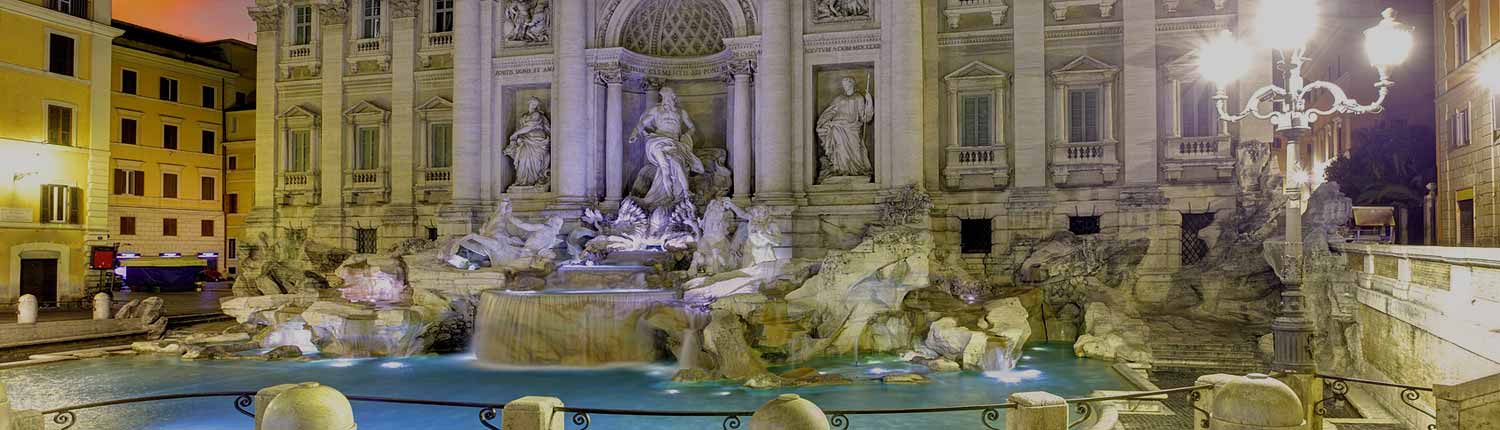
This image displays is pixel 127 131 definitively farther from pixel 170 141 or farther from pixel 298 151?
pixel 298 151

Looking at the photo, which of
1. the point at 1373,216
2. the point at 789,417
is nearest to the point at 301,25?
the point at 789,417

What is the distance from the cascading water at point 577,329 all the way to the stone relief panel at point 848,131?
246 inches

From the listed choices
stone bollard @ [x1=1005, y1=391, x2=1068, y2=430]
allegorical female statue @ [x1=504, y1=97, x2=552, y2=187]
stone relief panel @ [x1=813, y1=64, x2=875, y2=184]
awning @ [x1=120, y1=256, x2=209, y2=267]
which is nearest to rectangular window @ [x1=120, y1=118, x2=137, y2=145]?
awning @ [x1=120, y1=256, x2=209, y2=267]

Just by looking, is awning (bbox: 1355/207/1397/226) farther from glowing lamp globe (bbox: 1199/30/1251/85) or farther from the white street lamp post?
glowing lamp globe (bbox: 1199/30/1251/85)

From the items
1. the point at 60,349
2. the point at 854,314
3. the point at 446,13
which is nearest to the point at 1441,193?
the point at 854,314

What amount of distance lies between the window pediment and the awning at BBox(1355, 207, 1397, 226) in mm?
7865

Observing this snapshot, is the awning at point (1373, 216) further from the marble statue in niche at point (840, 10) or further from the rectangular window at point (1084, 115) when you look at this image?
the marble statue in niche at point (840, 10)

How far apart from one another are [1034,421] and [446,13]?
70.1 ft

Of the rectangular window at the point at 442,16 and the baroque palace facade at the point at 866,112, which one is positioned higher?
the rectangular window at the point at 442,16

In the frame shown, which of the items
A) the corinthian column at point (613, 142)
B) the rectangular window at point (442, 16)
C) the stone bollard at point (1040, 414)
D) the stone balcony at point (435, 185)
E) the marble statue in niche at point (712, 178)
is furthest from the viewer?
the rectangular window at point (442, 16)

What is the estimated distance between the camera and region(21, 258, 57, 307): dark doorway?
993 inches

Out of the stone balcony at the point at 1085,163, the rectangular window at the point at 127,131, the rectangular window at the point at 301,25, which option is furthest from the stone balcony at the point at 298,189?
the stone balcony at the point at 1085,163

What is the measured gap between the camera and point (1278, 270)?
15.6 m

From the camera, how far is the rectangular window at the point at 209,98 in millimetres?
37000
